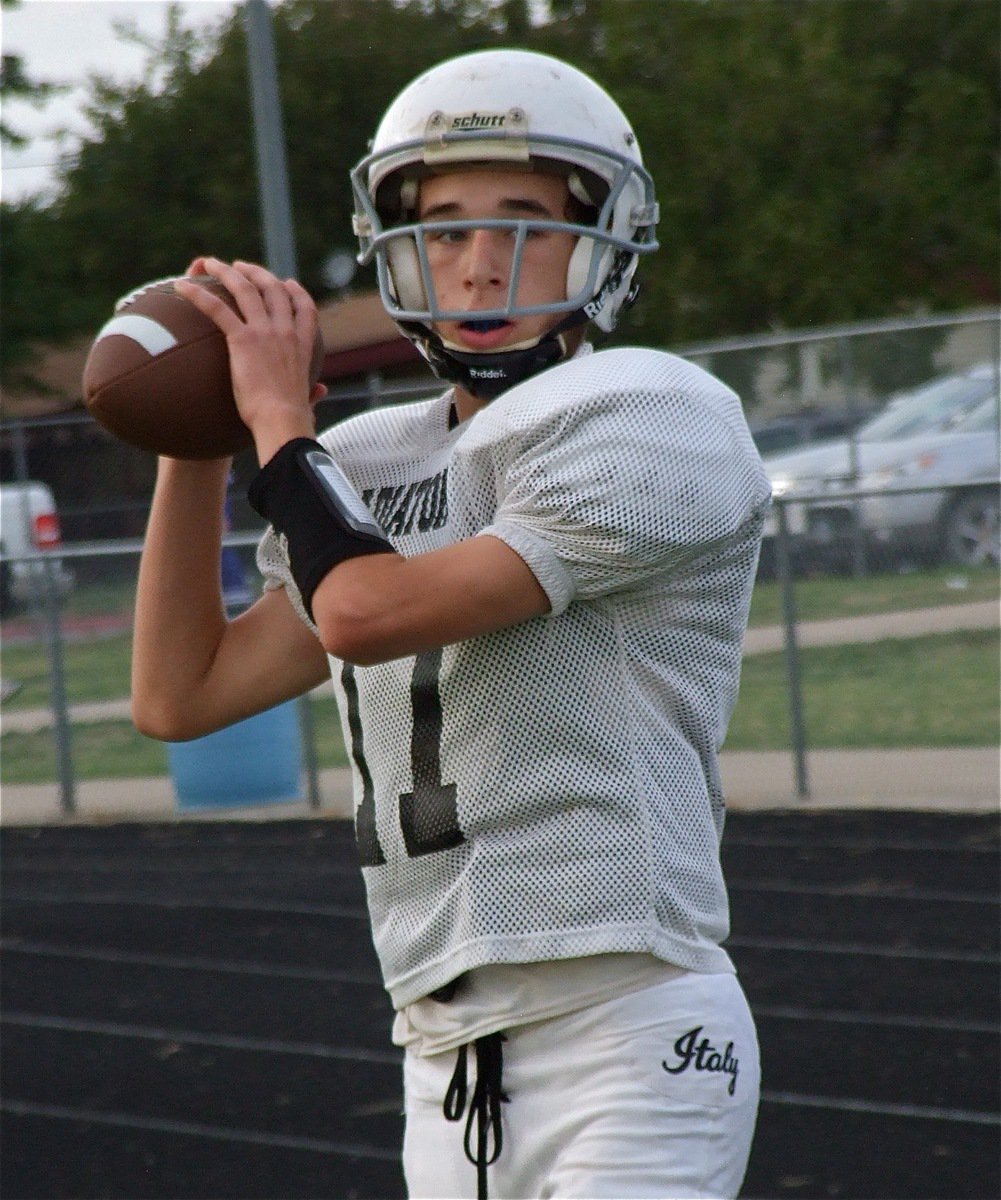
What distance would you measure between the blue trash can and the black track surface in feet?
1.80

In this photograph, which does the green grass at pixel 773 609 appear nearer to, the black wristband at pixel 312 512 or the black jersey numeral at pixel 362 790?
the black jersey numeral at pixel 362 790

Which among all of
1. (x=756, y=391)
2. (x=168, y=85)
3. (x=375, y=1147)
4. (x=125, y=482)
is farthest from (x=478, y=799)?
(x=168, y=85)

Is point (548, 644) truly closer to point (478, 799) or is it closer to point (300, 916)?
point (478, 799)

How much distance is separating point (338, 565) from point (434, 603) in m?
0.11

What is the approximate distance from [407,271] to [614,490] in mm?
438

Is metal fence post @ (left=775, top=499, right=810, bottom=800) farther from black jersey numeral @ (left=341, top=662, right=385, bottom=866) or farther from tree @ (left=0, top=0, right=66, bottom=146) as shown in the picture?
tree @ (left=0, top=0, right=66, bottom=146)

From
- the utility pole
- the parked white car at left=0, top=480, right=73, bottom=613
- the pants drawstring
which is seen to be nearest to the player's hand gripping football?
the pants drawstring

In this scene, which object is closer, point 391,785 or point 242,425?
point 391,785

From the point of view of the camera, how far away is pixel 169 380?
7.21 feet

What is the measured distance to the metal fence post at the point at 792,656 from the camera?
771 cm

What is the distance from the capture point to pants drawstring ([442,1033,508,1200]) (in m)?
1.97

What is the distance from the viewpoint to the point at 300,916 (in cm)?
663

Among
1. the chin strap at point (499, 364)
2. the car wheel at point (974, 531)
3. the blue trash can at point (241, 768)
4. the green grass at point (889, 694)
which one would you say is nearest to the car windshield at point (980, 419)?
the green grass at point (889, 694)

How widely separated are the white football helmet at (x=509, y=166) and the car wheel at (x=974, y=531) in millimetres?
5287
